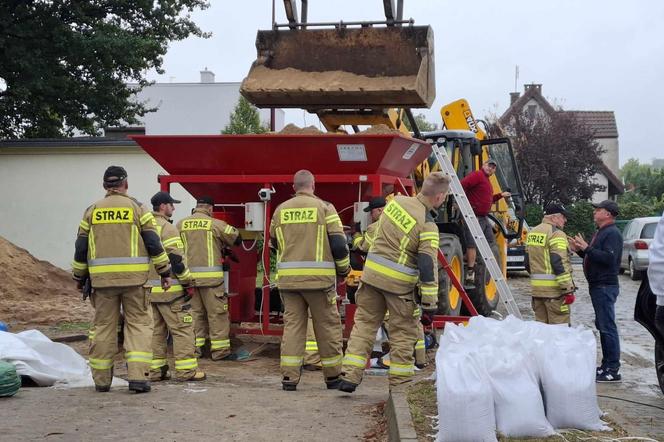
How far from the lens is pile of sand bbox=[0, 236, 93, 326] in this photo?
1180 cm

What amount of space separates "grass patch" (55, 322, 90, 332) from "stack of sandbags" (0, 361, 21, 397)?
473 cm

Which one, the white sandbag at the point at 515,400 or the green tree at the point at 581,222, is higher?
the green tree at the point at 581,222

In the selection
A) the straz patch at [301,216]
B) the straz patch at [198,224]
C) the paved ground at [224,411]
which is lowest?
the paved ground at [224,411]

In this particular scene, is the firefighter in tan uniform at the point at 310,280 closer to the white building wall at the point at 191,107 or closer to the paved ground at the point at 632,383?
the paved ground at the point at 632,383

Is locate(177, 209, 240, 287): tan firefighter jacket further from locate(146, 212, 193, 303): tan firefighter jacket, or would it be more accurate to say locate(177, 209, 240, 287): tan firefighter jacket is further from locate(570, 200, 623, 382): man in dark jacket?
locate(570, 200, 623, 382): man in dark jacket

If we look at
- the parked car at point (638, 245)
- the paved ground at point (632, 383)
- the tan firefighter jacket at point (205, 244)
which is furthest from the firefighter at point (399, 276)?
the parked car at point (638, 245)

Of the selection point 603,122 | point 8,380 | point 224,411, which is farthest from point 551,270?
point 603,122

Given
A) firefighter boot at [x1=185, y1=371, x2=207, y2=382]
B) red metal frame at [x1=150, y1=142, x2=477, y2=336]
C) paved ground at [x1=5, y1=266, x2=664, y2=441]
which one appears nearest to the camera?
paved ground at [x1=5, y1=266, x2=664, y2=441]

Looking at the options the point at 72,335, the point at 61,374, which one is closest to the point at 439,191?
the point at 61,374

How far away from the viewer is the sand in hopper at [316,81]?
8836 mm

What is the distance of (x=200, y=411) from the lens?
5.93m

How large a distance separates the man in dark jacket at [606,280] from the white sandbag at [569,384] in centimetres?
279

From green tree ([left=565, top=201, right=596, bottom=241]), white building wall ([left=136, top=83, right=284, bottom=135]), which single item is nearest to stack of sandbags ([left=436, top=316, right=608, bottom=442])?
green tree ([left=565, top=201, right=596, bottom=241])

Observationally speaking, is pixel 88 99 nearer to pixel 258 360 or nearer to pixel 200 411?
pixel 258 360
